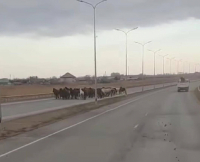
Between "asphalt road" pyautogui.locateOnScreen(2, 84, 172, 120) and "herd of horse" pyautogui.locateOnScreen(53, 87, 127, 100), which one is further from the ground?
"herd of horse" pyautogui.locateOnScreen(53, 87, 127, 100)

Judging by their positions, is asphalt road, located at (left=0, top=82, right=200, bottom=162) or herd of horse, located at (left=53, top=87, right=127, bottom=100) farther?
herd of horse, located at (left=53, top=87, right=127, bottom=100)

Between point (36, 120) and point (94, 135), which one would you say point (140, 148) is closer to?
point (94, 135)

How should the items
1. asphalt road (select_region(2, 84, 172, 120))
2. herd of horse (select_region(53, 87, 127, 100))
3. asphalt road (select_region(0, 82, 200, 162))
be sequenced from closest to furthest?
asphalt road (select_region(0, 82, 200, 162)) → asphalt road (select_region(2, 84, 172, 120)) → herd of horse (select_region(53, 87, 127, 100))

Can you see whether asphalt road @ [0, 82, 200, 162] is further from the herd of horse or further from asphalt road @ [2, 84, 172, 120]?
the herd of horse

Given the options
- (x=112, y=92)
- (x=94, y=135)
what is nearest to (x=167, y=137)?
(x=94, y=135)

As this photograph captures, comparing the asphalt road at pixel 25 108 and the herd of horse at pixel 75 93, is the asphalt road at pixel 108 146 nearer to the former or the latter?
the asphalt road at pixel 25 108

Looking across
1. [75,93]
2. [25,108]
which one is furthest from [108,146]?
[75,93]

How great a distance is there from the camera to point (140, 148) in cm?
1298

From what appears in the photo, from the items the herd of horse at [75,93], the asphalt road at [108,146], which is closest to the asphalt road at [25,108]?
the asphalt road at [108,146]

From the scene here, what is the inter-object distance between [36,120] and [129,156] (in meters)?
14.7

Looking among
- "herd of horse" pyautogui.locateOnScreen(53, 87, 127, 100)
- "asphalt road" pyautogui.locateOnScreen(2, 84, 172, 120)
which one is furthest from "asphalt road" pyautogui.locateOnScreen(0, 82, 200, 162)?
"herd of horse" pyautogui.locateOnScreen(53, 87, 127, 100)

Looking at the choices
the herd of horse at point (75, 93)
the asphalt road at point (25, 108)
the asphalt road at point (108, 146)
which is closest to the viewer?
the asphalt road at point (108, 146)

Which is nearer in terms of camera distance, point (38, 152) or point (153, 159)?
point (153, 159)

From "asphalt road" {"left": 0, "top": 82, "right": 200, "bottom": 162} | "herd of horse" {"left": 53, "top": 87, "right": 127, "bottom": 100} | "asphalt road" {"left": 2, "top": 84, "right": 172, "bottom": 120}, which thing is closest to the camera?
"asphalt road" {"left": 0, "top": 82, "right": 200, "bottom": 162}
